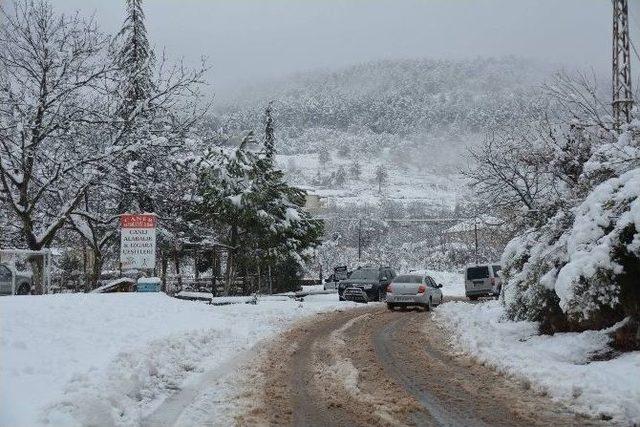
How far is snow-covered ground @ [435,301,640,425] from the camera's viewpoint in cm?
679

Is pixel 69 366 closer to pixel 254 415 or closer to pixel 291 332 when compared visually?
pixel 254 415

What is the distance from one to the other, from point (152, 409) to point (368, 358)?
5091mm

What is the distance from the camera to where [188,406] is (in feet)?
23.1

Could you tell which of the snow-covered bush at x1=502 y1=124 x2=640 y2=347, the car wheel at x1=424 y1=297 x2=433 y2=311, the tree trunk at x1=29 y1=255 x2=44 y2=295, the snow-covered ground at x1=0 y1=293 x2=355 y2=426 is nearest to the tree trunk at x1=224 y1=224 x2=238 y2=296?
the car wheel at x1=424 y1=297 x2=433 y2=311

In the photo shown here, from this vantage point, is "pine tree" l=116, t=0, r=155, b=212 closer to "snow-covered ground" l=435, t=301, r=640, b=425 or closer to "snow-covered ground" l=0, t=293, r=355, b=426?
"snow-covered ground" l=0, t=293, r=355, b=426

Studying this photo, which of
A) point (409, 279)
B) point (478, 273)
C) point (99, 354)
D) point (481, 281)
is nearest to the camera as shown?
point (99, 354)

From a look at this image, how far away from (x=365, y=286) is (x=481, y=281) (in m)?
6.51

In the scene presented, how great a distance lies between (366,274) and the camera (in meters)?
31.6

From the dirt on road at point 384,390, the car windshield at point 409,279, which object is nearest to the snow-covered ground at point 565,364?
the dirt on road at point 384,390

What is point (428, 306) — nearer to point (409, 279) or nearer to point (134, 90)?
point (409, 279)

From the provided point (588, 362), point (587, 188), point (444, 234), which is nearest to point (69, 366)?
point (588, 362)

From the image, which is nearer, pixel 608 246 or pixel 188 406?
pixel 188 406

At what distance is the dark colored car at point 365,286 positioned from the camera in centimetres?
3017

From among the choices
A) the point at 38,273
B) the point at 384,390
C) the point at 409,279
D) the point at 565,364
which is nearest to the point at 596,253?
the point at 565,364
